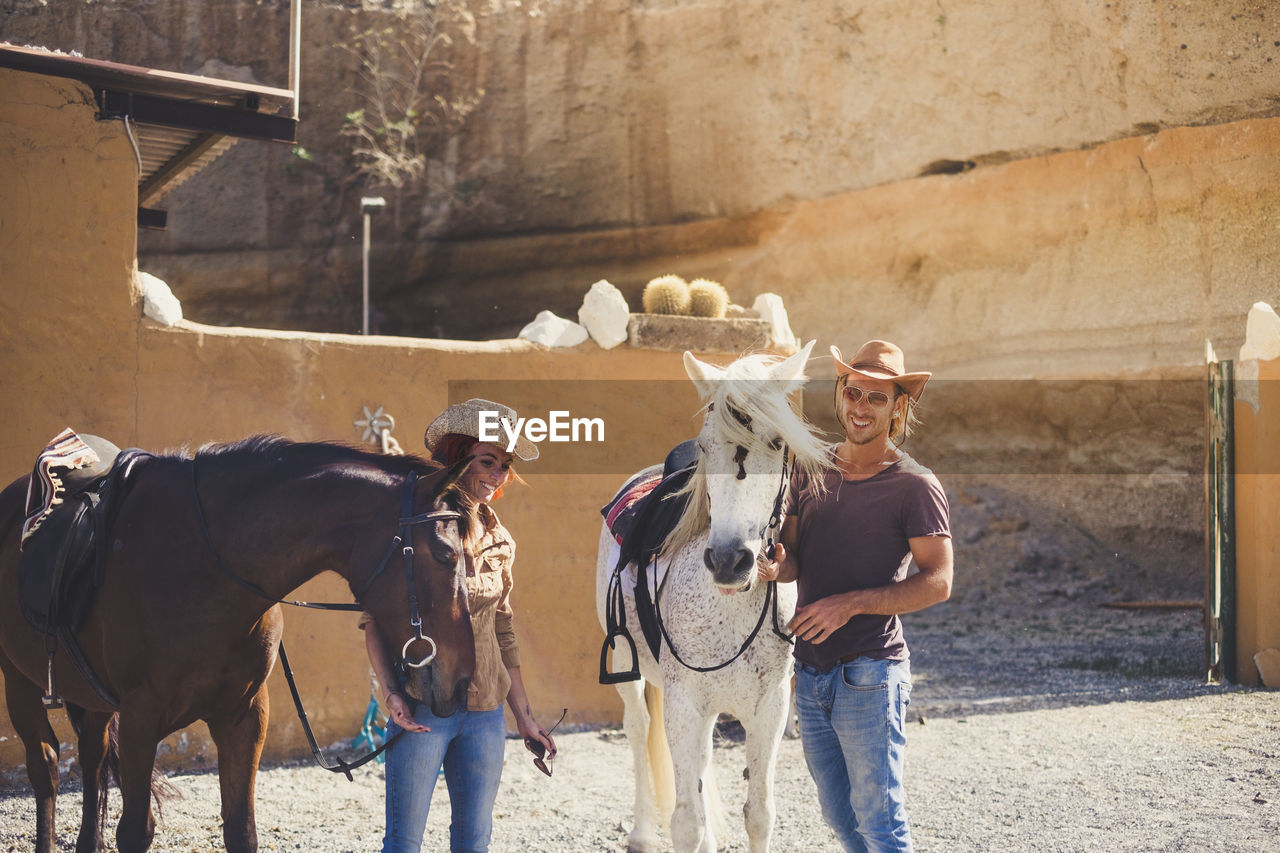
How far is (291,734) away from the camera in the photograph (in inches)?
246

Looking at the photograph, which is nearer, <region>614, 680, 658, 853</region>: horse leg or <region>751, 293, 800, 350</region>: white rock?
<region>614, 680, 658, 853</region>: horse leg

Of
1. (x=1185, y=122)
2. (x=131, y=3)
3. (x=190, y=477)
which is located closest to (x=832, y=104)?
(x=1185, y=122)

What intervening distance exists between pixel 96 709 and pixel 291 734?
219 centimetres

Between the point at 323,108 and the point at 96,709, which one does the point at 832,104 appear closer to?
the point at 323,108

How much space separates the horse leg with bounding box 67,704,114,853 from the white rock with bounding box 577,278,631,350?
362cm

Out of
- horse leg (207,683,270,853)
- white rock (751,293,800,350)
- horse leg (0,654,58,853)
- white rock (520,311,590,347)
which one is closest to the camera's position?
horse leg (207,683,270,853)

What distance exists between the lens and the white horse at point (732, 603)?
10.4ft

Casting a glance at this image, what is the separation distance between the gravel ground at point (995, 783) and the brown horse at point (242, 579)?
1670mm

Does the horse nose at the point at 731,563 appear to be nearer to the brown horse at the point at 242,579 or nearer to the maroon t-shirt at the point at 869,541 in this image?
the maroon t-shirt at the point at 869,541

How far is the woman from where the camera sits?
10.0 feet

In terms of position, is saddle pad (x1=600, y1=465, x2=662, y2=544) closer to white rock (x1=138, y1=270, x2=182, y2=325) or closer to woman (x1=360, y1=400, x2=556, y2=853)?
woman (x1=360, y1=400, x2=556, y2=853)

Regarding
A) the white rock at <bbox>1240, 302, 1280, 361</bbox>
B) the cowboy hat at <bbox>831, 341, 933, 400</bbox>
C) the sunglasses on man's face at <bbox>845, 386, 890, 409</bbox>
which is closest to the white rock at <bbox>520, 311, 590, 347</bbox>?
the cowboy hat at <bbox>831, 341, 933, 400</bbox>

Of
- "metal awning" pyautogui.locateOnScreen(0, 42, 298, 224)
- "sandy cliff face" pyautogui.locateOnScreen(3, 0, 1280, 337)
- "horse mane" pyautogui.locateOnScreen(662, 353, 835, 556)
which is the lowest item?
"horse mane" pyautogui.locateOnScreen(662, 353, 835, 556)

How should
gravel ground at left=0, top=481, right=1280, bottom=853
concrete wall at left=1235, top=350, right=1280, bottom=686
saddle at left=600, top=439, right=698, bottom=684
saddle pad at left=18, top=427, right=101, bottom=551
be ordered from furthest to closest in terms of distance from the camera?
1. concrete wall at left=1235, top=350, right=1280, bottom=686
2. gravel ground at left=0, top=481, right=1280, bottom=853
3. saddle pad at left=18, top=427, right=101, bottom=551
4. saddle at left=600, top=439, right=698, bottom=684
